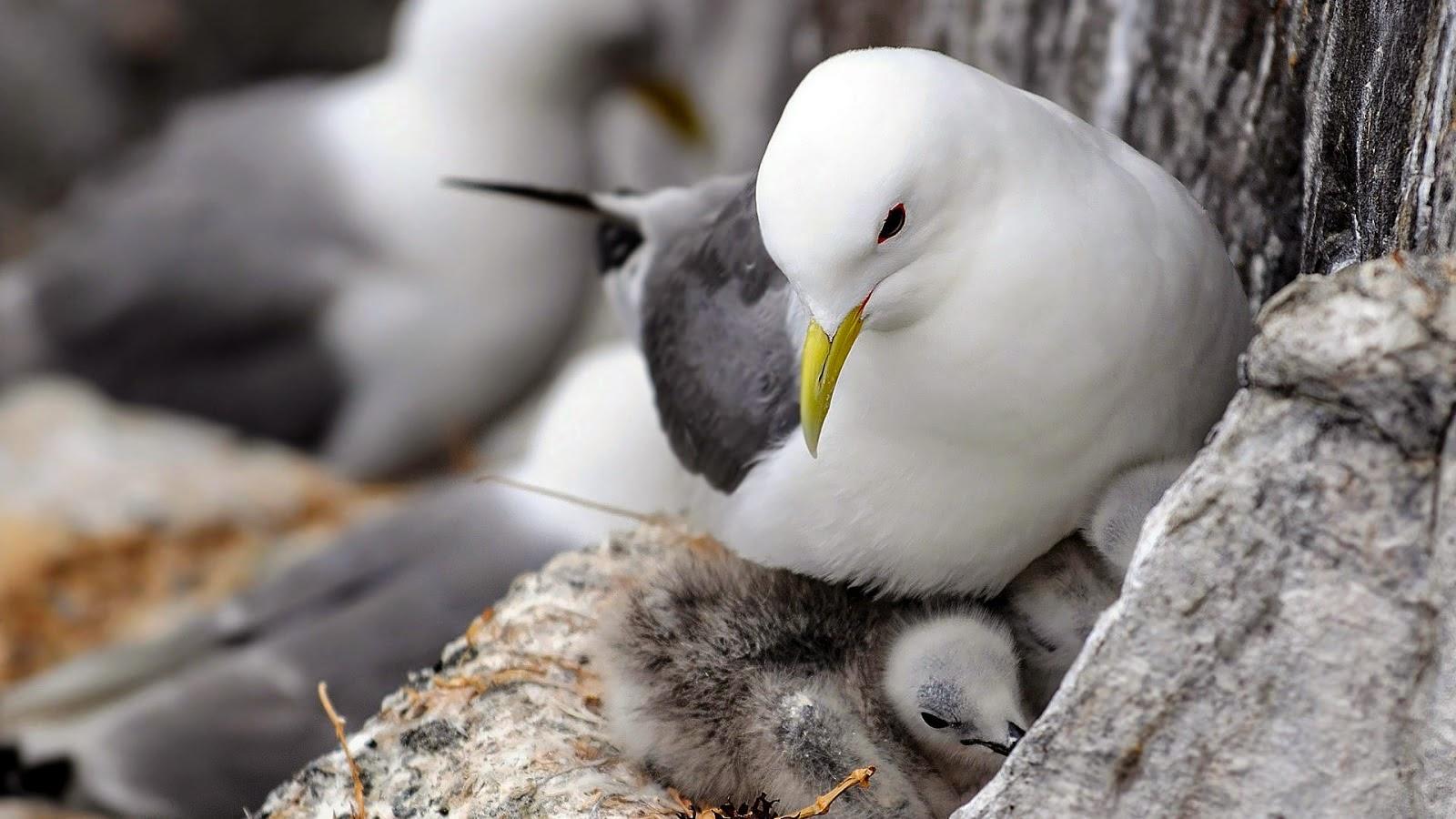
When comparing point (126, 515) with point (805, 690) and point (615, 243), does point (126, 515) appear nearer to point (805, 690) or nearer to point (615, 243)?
point (615, 243)

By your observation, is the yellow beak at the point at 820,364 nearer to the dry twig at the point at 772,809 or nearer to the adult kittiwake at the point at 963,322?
the adult kittiwake at the point at 963,322

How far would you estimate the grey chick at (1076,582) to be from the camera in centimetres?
158

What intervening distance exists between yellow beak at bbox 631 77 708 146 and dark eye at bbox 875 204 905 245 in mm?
2264

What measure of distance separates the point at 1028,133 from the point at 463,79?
2.21 meters

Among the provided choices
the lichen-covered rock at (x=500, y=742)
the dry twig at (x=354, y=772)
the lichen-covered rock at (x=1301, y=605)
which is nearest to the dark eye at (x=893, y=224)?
the lichen-covered rock at (x=1301, y=605)

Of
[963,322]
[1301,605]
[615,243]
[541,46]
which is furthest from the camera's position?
[541,46]

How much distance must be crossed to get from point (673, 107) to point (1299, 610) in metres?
2.60

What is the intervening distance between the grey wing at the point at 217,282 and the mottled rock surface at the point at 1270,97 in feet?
4.75

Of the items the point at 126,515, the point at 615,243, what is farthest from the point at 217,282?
the point at 615,243

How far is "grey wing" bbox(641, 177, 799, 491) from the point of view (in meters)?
1.82

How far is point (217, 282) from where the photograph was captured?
140 inches

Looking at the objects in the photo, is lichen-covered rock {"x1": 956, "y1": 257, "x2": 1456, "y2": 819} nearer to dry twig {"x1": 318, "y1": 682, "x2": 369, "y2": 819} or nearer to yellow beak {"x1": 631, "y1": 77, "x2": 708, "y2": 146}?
dry twig {"x1": 318, "y1": 682, "x2": 369, "y2": 819}

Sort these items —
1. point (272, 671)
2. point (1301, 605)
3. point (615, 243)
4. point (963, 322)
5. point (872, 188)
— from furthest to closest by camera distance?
point (272, 671) → point (615, 243) → point (963, 322) → point (872, 188) → point (1301, 605)

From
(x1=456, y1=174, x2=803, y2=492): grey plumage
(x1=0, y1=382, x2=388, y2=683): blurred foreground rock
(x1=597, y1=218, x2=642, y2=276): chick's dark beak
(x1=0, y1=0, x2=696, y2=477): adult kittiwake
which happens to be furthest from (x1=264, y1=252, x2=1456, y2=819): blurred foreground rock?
(x1=0, y1=0, x2=696, y2=477): adult kittiwake
